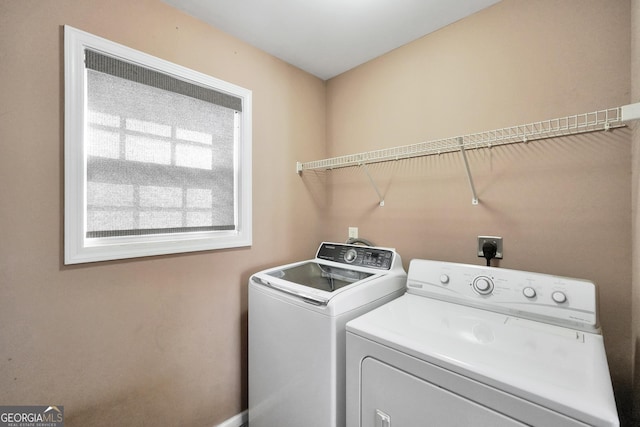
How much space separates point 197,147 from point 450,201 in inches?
62.9

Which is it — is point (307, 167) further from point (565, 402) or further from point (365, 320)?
point (565, 402)

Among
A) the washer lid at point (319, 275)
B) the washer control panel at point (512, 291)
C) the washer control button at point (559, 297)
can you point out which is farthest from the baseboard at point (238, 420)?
the washer control button at point (559, 297)

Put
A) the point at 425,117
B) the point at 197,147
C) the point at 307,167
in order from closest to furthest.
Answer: the point at 197,147
the point at 425,117
the point at 307,167

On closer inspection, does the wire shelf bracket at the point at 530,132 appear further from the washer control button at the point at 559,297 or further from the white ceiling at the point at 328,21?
the white ceiling at the point at 328,21

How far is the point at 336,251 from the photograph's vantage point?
6.31 ft

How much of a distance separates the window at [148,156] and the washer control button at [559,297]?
5.34 ft

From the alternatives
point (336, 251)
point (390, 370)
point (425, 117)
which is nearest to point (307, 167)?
point (336, 251)

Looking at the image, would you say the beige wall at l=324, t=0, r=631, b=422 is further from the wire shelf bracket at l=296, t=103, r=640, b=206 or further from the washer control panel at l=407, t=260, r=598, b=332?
the washer control panel at l=407, t=260, r=598, b=332

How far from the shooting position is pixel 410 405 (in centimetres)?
88

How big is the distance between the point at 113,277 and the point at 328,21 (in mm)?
1866

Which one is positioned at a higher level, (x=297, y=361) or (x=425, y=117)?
(x=425, y=117)

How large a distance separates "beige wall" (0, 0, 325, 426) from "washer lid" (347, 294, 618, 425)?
1.04 m

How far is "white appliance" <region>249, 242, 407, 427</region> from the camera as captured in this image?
113 centimetres

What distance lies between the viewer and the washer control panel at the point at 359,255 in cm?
165
